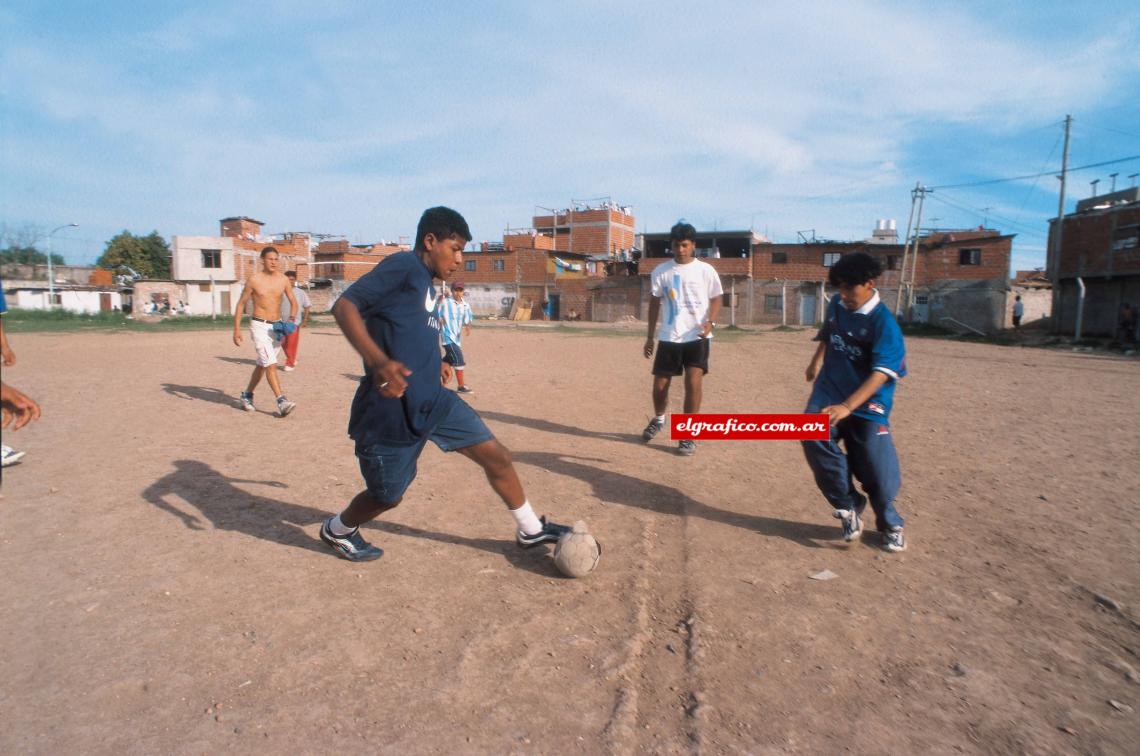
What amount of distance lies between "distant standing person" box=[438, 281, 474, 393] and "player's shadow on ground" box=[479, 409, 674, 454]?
1708 mm

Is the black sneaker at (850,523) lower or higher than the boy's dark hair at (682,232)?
lower

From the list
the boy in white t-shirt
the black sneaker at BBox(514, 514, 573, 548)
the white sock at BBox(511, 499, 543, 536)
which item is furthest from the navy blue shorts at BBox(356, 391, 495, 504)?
the boy in white t-shirt

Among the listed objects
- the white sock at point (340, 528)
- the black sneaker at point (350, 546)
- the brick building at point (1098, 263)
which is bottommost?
the black sneaker at point (350, 546)

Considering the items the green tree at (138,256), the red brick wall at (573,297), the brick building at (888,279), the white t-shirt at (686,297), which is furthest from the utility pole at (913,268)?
the green tree at (138,256)

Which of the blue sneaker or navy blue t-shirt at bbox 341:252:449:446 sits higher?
navy blue t-shirt at bbox 341:252:449:446

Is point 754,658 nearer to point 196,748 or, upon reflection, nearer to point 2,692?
point 196,748

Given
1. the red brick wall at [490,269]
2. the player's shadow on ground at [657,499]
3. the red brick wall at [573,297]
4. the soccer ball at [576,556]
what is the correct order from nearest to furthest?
the soccer ball at [576,556] → the player's shadow on ground at [657,499] → the red brick wall at [573,297] → the red brick wall at [490,269]

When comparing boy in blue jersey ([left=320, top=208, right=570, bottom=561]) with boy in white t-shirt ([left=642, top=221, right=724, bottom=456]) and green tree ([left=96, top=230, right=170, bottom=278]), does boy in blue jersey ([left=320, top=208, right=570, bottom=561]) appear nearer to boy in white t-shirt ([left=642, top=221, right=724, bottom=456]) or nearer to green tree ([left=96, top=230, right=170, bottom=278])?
boy in white t-shirt ([left=642, top=221, right=724, bottom=456])

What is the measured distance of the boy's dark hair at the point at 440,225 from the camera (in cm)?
327

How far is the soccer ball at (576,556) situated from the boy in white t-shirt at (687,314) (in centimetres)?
272

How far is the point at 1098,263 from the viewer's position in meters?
32.1

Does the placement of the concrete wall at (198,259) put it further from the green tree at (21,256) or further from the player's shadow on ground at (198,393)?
the player's shadow on ground at (198,393)

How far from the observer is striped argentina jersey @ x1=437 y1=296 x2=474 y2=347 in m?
9.50

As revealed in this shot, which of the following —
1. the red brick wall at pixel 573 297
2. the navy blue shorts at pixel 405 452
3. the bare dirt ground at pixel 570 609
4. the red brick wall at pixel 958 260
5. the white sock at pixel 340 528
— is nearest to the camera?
the bare dirt ground at pixel 570 609
